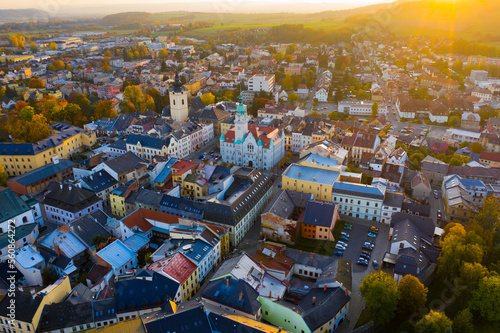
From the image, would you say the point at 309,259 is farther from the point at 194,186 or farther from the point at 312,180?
the point at 194,186

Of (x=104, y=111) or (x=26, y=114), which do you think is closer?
(x=26, y=114)

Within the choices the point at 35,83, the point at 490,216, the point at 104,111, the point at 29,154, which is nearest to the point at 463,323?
the point at 490,216

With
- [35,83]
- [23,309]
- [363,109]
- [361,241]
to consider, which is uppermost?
[35,83]

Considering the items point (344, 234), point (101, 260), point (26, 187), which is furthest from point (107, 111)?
point (344, 234)

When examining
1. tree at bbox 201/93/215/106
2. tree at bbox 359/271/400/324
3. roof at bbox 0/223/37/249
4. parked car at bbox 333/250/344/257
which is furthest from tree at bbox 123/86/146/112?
tree at bbox 359/271/400/324

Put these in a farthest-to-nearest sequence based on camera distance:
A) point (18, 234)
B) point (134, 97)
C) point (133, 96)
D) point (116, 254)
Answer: point (133, 96)
point (134, 97)
point (18, 234)
point (116, 254)

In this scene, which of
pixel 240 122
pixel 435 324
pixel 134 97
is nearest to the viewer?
pixel 435 324
